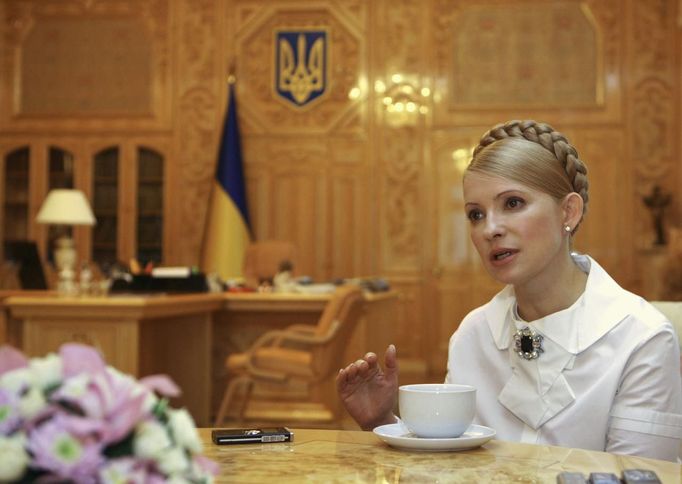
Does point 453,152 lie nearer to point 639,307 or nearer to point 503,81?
point 503,81

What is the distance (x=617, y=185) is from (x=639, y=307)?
7624 mm

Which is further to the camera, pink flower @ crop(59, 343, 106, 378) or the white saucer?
the white saucer

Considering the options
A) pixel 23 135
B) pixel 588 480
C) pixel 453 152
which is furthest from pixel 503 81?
pixel 588 480

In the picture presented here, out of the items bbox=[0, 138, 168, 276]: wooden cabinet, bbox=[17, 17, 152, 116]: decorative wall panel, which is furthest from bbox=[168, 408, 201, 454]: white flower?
bbox=[17, 17, 152, 116]: decorative wall panel

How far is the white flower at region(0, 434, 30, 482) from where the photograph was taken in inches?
23.6

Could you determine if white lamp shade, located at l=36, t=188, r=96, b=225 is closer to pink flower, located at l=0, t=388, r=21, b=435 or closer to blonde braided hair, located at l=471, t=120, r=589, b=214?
blonde braided hair, located at l=471, t=120, r=589, b=214

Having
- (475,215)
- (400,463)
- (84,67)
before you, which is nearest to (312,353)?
(475,215)

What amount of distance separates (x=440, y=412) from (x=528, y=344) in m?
0.36

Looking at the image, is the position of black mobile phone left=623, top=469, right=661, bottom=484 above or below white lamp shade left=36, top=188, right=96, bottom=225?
below

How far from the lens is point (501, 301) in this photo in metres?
1.72

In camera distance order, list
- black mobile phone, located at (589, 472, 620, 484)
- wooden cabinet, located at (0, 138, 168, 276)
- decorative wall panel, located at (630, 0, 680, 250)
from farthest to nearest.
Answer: wooden cabinet, located at (0, 138, 168, 276), decorative wall panel, located at (630, 0, 680, 250), black mobile phone, located at (589, 472, 620, 484)

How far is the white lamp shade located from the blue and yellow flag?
55.2 inches

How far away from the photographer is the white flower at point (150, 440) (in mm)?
637

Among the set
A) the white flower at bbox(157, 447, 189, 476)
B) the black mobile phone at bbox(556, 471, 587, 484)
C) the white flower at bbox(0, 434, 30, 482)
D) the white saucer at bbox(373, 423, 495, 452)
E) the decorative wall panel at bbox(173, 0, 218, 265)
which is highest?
the decorative wall panel at bbox(173, 0, 218, 265)
